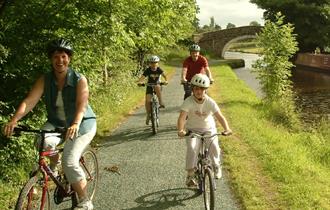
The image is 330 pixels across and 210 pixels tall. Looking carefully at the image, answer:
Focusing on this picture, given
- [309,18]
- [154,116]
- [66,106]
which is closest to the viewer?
[66,106]

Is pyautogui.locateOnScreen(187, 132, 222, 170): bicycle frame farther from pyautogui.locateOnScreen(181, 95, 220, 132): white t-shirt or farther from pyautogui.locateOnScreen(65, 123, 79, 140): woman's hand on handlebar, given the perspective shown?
pyautogui.locateOnScreen(65, 123, 79, 140): woman's hand on handlebar

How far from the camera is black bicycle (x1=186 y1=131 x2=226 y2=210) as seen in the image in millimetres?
5891

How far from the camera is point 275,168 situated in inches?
321

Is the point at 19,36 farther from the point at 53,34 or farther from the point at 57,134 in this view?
the point at 57,134

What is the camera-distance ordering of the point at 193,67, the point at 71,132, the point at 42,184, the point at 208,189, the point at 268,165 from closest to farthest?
the point at 71,132 < the point at 42,184 < the point at 208,189 < the point at 268,165 < the point at 193,67

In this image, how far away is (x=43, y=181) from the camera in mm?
4758

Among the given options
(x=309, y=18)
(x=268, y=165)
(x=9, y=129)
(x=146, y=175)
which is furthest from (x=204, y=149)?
(x=309, y=18)

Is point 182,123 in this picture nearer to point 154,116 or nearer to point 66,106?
point 66,106

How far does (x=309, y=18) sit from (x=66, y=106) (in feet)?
172

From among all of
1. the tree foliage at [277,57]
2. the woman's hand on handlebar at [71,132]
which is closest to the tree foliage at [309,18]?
the tree foliage at [277,57]

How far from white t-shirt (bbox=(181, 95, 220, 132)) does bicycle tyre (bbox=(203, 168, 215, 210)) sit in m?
0.72

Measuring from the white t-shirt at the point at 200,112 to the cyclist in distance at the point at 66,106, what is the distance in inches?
63.2

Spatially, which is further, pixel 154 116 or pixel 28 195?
pixel 154 116

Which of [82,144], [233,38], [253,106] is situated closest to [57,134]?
[82,144]
